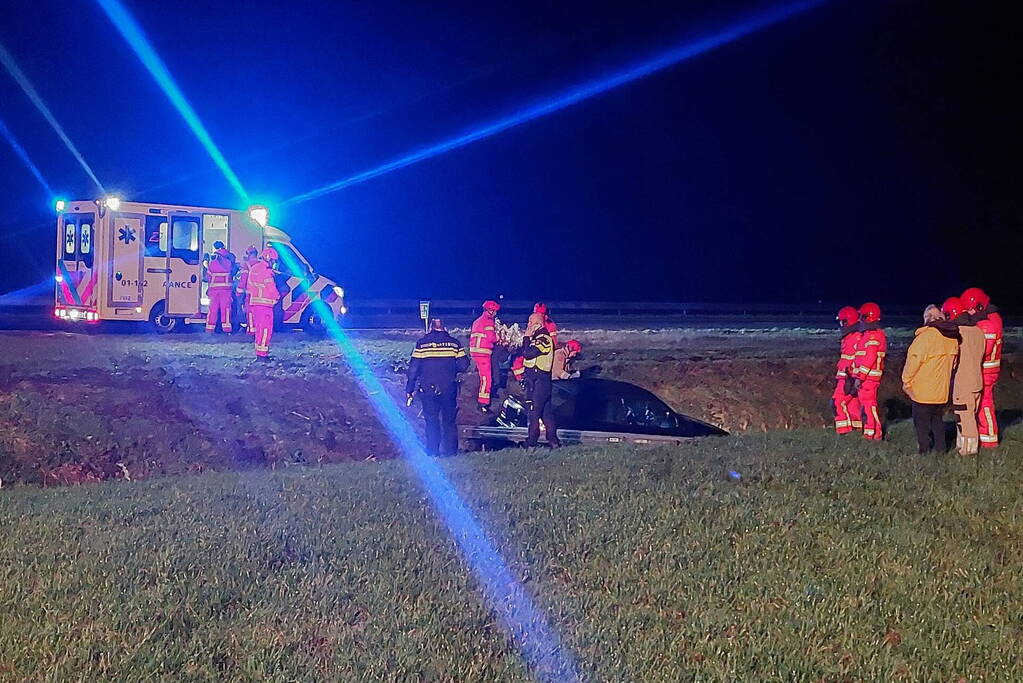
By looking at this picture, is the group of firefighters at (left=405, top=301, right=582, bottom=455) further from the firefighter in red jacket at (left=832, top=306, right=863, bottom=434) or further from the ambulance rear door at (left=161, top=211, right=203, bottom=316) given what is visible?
the ambulance rear door at (left=161, top=211, right=203, bottom=316)

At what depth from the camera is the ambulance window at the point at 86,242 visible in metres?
16.6

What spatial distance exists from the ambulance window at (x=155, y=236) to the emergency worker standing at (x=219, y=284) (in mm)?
1340

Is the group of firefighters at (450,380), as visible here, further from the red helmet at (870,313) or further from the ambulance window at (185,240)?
the ambulance window at (185,240)

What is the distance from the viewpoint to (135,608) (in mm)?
4652

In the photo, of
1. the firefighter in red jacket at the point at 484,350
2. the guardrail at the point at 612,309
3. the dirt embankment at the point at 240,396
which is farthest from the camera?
the guardrail at the point at 612,309

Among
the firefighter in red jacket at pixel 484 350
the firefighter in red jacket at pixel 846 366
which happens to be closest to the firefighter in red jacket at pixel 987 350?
the firefighter in red jacket at pixel 846 366

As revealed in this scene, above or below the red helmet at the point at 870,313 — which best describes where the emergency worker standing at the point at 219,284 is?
above

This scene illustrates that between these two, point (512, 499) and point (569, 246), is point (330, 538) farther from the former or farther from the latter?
point (569, 246)

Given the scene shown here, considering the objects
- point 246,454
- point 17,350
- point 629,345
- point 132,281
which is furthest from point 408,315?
point 246,454

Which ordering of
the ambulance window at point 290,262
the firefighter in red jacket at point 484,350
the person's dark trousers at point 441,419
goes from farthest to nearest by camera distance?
1. the ambulance window at point 290,262
2. the firefighter in red jacket at point 484,350
3. the person's dark trousers at point 441,419

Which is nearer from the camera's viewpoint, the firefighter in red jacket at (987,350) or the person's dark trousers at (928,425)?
the person's dark trousers at (928,425)

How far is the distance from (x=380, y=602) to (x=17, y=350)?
11.0 meters

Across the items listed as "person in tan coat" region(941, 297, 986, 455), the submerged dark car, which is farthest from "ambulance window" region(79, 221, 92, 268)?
"person in tan coat" region(941, 297, 986, 455)

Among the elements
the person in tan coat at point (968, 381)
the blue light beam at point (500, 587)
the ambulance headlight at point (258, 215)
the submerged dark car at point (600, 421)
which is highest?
the ambulance headlight at point (258, 215)
